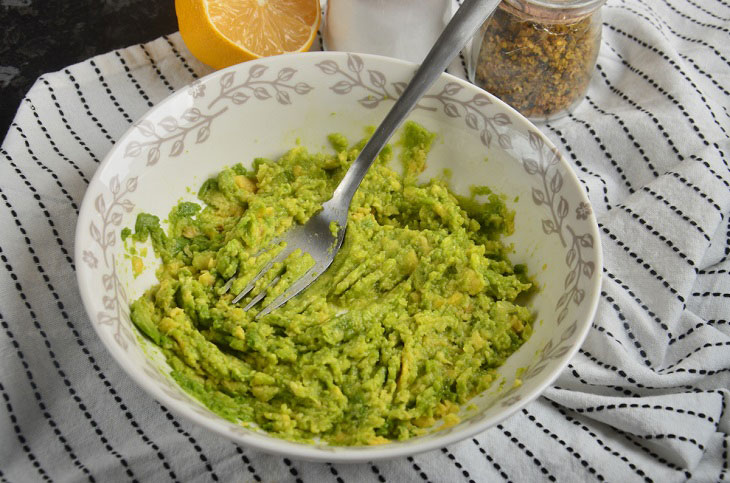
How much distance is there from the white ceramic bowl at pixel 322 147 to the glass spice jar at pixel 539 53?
380 mm

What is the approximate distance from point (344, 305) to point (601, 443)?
28.7 inches

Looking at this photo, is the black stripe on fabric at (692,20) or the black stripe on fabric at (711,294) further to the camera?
the black stripe on fabric at (692,20)

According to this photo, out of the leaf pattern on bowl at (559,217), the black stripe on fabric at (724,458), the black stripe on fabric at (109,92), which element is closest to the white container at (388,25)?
the leaf pattern on bowl at (559,217)

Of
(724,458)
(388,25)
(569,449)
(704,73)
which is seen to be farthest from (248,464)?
(704,73)

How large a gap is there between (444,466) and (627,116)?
1.32m

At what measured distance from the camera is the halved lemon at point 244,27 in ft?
7.07

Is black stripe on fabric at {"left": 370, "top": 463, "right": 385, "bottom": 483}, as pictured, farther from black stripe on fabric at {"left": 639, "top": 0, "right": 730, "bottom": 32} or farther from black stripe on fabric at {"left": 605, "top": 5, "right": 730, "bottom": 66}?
black stripe on fabric at {"left": 639, "top": 0, "right": 730, "bottom": 32}

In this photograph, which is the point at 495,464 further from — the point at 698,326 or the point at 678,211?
the point at 678,211

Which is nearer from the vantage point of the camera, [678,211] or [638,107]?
[678,211]

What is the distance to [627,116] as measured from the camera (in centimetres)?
230

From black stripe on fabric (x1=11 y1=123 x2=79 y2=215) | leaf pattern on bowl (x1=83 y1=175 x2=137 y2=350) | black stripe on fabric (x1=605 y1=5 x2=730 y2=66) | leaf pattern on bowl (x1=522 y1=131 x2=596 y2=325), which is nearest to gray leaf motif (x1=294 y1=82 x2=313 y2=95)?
leaf pattern on bowl (x1=83 y1=175 x2=137 y2=350)

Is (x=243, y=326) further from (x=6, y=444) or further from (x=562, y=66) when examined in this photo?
(x=562, y=66)

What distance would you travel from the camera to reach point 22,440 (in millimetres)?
1646

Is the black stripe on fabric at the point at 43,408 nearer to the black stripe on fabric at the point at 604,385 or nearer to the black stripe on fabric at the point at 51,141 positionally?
the black stripe on fabric at the point at 51,141
